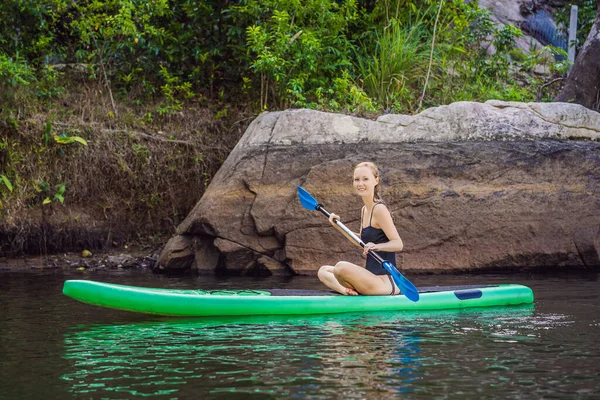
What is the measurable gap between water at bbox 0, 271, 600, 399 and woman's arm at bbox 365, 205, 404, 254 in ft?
1.61

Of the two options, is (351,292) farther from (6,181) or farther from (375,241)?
(6,181)

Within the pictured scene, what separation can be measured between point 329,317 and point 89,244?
5.18 metres

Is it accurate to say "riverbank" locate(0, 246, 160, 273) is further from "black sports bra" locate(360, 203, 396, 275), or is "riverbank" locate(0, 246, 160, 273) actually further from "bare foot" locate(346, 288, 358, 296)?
"black sports bra" locate(360, 203, 396, 275)

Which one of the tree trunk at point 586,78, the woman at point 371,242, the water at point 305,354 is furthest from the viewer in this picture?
the tree trunk at point 586,78

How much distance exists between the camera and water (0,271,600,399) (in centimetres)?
385

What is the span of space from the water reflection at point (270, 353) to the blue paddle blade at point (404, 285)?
14cm

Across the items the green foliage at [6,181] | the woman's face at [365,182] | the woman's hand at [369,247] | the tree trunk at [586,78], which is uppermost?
the tree trunk at [586,78]

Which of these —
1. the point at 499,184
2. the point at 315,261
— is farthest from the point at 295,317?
the point at 499,184

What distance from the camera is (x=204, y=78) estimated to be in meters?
12.2

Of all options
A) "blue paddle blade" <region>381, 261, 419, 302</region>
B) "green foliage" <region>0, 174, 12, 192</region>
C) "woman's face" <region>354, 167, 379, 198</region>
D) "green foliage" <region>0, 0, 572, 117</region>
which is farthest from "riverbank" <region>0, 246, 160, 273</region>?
"blue paddle blade" <region>381, 261, 419, 302</region>

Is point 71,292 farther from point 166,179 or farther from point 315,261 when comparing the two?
point 166,179

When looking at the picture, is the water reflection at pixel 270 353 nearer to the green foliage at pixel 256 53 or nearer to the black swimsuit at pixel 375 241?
the black swimsuit at pixel 375 241

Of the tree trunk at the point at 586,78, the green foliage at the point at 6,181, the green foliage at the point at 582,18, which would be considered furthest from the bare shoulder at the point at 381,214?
the green foliage at the point at 582,18

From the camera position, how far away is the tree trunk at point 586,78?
35.6ft
